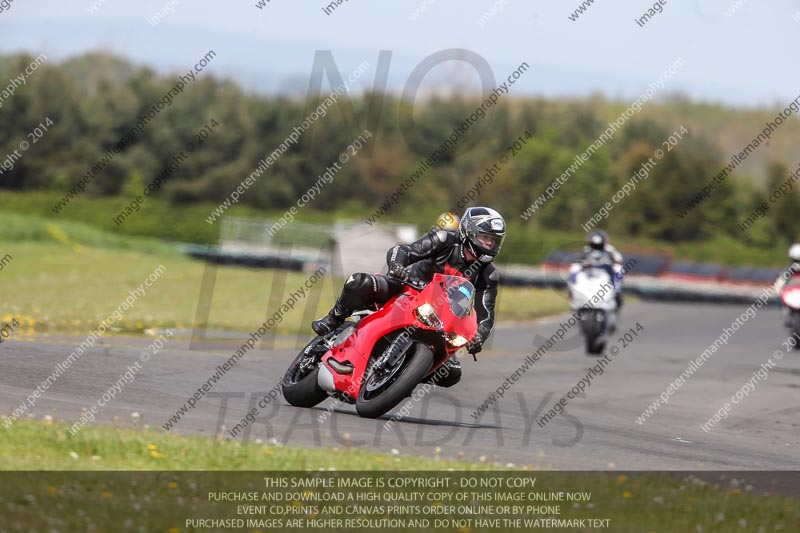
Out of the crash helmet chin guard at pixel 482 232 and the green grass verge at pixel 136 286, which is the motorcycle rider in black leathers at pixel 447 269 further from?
the green grass verge at pixel 136 286

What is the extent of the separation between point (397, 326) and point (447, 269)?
35.2 inches

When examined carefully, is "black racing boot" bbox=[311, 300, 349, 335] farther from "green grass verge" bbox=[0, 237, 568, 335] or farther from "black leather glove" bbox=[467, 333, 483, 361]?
"green grass verge" bbox=[0, 237, 568, 335]

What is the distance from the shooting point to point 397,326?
9.76 meters

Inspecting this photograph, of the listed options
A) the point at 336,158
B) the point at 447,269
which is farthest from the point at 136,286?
the point at 336,158

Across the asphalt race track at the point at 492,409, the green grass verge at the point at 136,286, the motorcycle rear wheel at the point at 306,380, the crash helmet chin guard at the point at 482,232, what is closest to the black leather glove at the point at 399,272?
the crash helmet chin guard at the point at 482,232

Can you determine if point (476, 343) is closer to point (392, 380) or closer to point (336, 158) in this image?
point (392, 380)

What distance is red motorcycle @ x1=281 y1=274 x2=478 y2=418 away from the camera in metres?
9.55

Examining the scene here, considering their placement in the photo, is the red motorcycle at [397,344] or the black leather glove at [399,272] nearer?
the red motorcycle at [397,344]

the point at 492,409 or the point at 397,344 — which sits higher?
the point at 492,409

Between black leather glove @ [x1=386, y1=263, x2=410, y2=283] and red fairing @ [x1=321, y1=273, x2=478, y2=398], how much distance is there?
0.14m

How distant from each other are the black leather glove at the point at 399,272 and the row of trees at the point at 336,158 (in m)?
62.4
